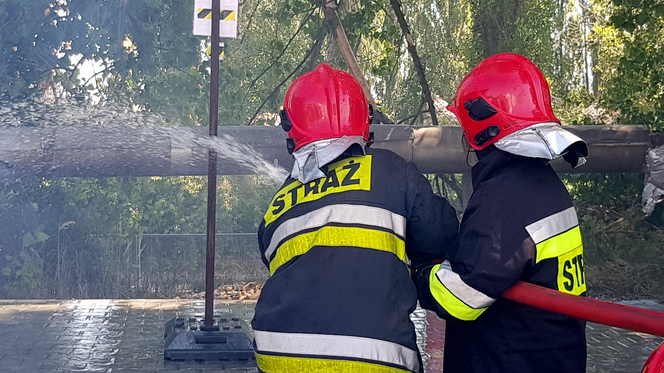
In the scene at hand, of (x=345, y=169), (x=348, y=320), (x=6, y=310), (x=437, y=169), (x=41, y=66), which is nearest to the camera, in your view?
(x=348, y=320)

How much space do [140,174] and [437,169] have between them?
8.83ft

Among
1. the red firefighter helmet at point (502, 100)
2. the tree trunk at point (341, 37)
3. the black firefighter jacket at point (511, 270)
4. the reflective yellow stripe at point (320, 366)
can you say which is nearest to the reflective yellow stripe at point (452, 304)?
the black firefighter jacket at point (511, 270)

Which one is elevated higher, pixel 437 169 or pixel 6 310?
pixel 437 169

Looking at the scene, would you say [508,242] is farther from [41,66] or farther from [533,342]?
[41,66]

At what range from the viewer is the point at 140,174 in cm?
661

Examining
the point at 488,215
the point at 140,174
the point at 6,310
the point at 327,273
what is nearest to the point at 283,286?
the point at 327,273

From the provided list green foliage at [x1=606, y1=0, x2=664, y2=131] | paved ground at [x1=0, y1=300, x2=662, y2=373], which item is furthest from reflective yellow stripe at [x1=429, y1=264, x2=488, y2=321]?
green foliage at [x1=606, y1=0, x2=664, y2=131]

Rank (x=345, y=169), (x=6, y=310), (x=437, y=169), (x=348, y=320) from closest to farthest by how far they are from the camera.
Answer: (x=348, y=320) < (x=345, y=169) < (x=6, y=310) < (x=437, y=169)

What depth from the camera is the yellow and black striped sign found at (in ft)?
17.2

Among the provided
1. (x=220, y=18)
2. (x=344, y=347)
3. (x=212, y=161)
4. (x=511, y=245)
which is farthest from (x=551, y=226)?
(x=220, y=18)

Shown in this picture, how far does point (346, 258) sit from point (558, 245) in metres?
0.68

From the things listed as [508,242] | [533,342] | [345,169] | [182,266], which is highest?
[345,169]

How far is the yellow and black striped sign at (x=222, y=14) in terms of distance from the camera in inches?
206

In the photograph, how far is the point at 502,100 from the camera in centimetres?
263
